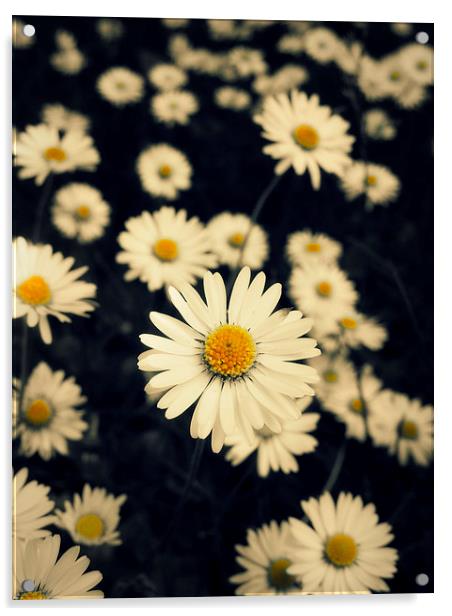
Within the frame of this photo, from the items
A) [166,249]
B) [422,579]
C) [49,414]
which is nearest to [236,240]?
[166,249]

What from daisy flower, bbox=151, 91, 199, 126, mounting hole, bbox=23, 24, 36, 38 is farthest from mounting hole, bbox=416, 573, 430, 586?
mounting hole, bbox=23, 24, 36, 38

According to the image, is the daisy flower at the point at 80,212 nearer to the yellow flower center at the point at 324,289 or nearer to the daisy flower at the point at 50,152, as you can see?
the daisy flower at the point at 50,152

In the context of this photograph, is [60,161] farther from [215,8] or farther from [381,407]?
[381,407]

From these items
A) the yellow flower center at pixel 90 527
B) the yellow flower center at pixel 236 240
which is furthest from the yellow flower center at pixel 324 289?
the yellow flower center at pixel 90 527
